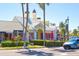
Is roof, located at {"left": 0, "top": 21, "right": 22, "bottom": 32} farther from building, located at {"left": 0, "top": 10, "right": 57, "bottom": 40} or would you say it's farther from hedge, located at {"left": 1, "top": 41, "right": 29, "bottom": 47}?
hedge, located at {"left": 1, "top": 41, "right": 29, "bottom": 47}

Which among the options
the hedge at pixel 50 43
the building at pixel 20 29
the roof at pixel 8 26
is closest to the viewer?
the hedge at pixel 50 43

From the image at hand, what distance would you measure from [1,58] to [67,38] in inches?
316

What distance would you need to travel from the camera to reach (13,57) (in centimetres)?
1225

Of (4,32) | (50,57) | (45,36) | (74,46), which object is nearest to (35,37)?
(45,36)

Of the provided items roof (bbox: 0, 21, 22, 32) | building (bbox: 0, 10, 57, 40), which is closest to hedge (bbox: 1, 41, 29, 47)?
building (bbox: 0, 10, 57, 40)

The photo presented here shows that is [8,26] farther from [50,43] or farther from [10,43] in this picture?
[50,43]

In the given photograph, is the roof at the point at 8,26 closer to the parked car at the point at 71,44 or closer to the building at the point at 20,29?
the building at the point at 20,29

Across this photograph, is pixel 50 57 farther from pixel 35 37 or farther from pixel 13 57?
pixel 35 37

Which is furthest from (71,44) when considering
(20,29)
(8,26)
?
(8,26)

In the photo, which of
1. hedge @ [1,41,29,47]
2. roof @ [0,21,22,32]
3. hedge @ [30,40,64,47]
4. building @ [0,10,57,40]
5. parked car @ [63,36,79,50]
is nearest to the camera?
parked car @ [63,36,79,50]

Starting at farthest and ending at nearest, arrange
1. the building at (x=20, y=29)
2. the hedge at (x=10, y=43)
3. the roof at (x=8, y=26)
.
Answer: the roof at (x=8, y=26)
the building at (x=20, y=29)
the hedge at (x=10, y=43)

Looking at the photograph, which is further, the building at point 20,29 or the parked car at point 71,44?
the building at point 20,29

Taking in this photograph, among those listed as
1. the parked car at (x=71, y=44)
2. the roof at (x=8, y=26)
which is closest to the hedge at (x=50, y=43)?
the parked car at (x=71, y=44)

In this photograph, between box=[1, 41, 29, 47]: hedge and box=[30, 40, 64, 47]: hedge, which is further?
box=[30, 40, 64, 47]: hedge
